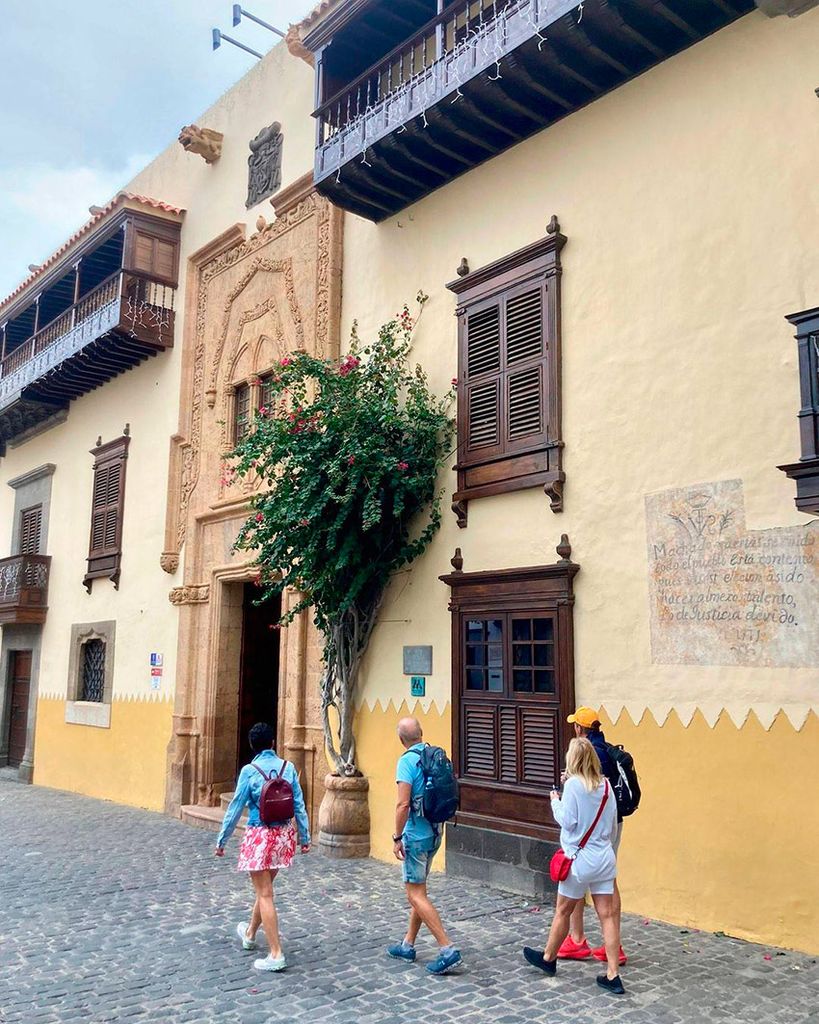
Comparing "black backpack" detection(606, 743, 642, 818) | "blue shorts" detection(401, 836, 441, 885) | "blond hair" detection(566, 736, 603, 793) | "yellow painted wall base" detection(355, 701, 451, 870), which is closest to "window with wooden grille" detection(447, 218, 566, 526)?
"yellow painted wall base" detection(355, 701, 451, 870)

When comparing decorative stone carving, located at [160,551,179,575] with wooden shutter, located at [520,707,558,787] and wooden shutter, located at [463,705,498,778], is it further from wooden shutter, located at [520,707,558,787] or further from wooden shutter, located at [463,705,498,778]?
wooden shutter, located at [520,707,558,787]

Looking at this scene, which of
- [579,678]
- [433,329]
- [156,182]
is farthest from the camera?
[156,182]

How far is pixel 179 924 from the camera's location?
7.27 meters

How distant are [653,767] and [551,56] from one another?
6368 millimetres

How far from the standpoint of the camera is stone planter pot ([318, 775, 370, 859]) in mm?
9977

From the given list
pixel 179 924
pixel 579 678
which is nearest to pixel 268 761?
pixel 179 924

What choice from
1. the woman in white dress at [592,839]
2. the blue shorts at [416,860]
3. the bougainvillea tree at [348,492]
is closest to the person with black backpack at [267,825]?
the blue shorts at [416,860]

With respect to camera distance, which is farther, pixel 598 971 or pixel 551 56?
pixel 551 56

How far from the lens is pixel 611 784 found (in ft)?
19.7

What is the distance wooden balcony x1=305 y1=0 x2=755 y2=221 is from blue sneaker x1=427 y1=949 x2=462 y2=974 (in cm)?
751

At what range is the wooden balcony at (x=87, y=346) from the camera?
15141 millimetres

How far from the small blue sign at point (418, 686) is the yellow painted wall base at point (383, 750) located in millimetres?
125

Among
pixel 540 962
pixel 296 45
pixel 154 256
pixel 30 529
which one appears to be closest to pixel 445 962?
pixel 540 962

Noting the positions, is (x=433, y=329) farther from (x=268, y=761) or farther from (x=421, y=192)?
(x=268, y=761)
